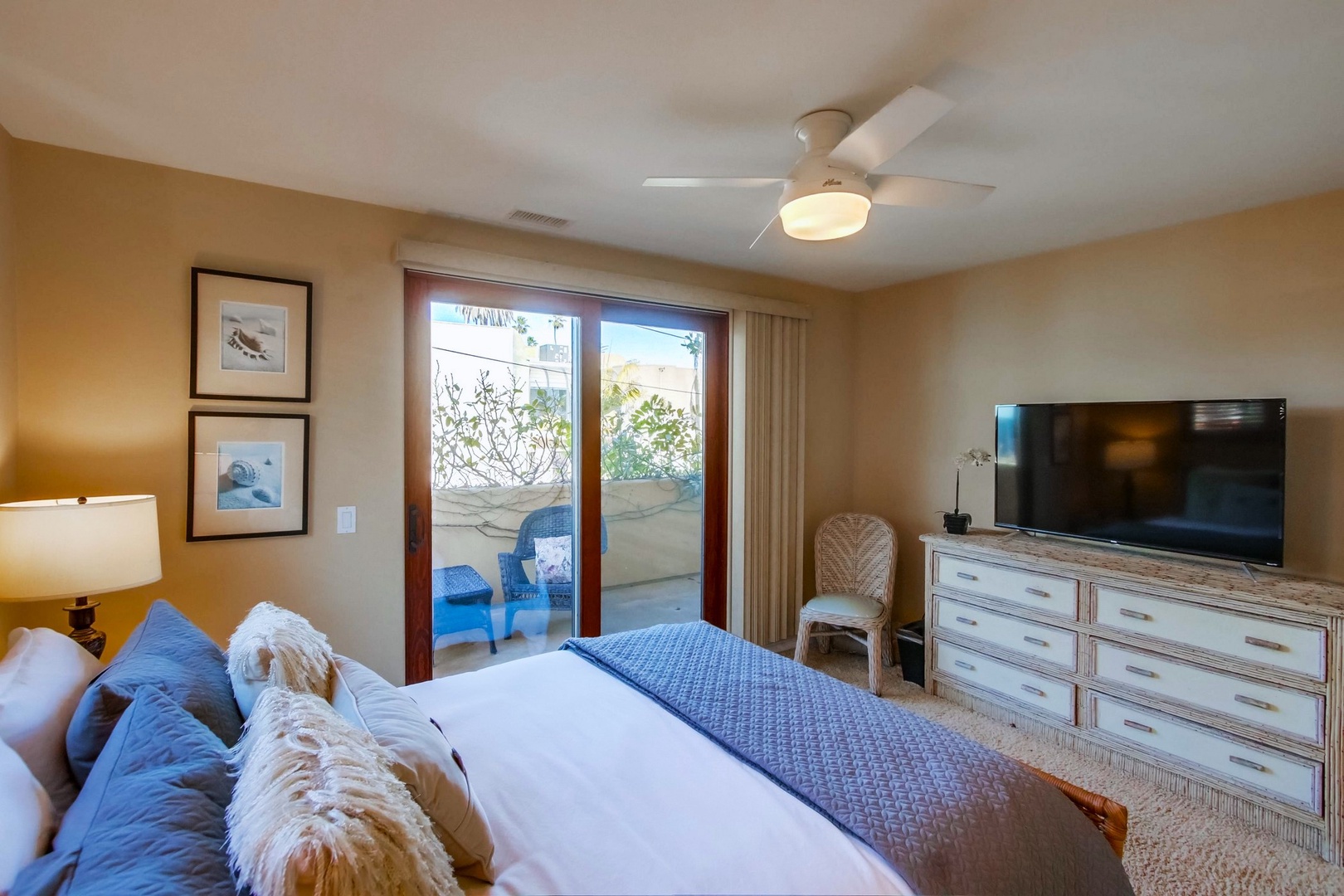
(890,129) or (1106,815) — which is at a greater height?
(890,129)

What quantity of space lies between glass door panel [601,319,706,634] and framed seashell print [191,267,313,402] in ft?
4.88

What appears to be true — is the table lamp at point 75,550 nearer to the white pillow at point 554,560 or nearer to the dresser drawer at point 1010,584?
the white pillow at point 554,560

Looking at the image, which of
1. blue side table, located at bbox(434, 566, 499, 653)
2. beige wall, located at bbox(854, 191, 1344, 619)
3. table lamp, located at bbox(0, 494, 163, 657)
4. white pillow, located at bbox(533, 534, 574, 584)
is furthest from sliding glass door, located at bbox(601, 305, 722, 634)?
table lamp, located at bbox(0, 494, 163, 657)

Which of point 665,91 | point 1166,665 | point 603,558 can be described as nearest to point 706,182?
point 665,91

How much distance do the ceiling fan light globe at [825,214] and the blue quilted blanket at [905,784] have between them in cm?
146

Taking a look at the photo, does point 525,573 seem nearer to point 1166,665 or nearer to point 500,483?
point 500,483

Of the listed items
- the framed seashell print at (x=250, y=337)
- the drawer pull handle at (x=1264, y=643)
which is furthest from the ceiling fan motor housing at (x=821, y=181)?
the drawer pull handle at (x=1264, y=643)

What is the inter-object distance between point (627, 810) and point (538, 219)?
2524mm

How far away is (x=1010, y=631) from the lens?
310 centimetres

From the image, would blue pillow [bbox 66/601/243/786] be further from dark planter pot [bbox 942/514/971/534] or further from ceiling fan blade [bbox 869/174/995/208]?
dark planter pot [bbox 942/514/971/534]

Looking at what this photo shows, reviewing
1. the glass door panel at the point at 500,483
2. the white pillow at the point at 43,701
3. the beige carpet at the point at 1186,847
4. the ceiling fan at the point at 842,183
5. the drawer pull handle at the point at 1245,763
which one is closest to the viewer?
the white pillow at the point at 43,701

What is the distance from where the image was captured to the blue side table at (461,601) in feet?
9.86

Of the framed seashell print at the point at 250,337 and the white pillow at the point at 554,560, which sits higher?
the framed seashell print at the point at 250,337

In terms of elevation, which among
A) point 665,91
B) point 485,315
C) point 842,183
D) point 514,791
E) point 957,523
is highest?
point 665,91
